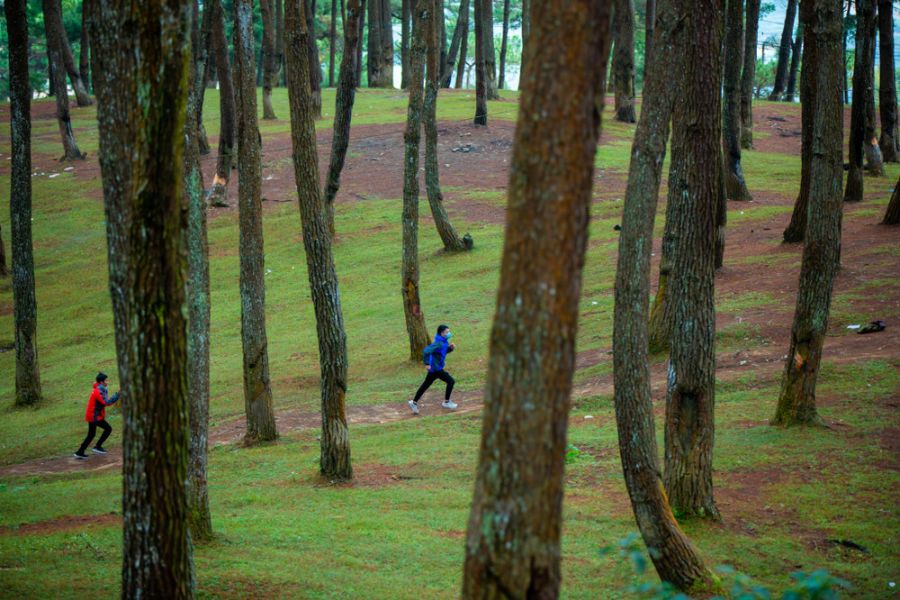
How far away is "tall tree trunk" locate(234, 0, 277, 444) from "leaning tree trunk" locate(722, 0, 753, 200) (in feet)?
48.2

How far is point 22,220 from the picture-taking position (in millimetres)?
20047

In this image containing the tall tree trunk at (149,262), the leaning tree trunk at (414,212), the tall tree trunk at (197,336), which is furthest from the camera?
the leaning tree trunk at (414,212)

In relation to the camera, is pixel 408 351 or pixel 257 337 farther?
pixel 408 351

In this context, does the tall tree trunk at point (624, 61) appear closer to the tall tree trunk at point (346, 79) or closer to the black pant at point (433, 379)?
the tall tree trunk at point (346, 79)

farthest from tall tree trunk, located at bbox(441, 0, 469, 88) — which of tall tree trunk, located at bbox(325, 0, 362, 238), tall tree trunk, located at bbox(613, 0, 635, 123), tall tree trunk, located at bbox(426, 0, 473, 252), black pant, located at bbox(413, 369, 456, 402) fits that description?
black pant, located at bbox(413, 369, 456, 402)

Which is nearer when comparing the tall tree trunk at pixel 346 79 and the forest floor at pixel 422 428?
the forest floor at pixel 422 428

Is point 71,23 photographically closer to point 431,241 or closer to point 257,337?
point 431,241

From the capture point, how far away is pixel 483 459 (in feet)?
14.1

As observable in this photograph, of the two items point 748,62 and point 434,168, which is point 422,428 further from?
point 748,62

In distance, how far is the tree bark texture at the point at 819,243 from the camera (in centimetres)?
1206

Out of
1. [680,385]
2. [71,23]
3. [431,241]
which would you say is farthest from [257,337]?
[71,23]

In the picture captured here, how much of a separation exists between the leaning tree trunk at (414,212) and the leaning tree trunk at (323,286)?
7356 millimetres

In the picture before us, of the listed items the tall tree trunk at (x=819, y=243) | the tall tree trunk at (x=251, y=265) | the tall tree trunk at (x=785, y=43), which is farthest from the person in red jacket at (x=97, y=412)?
the tall tree trunk at (x=785, y=43)

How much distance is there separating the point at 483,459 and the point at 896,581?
5641 millimetres
